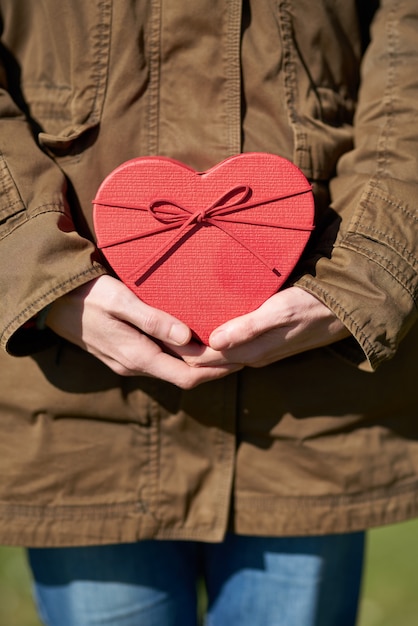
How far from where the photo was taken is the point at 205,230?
119cm

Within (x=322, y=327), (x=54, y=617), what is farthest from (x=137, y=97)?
(x=54, y=617)

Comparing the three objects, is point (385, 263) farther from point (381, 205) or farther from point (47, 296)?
point (47, 296)

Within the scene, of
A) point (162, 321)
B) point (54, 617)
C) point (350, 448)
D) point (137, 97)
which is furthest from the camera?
point (54, 617)

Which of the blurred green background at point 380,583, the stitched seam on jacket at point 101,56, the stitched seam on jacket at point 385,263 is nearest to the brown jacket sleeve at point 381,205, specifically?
the stitched seam on jacket at point 385,263

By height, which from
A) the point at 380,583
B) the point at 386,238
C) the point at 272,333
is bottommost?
the point at 380,583

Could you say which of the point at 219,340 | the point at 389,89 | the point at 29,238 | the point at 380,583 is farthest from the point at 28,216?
the point at 380,583

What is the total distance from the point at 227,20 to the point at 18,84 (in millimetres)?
386

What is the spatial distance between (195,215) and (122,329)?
0.22 metres

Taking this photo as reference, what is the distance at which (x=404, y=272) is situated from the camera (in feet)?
3.89

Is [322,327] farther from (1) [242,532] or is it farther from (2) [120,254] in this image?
(1) [242,532]

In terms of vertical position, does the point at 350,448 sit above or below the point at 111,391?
below

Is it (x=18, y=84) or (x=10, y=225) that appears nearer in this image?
(x=10, y=225)

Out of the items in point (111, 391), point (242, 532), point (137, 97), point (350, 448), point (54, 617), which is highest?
point (137, 97)

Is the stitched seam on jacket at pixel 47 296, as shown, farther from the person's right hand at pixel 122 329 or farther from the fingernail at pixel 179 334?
the fingernail at pixel 179 334
